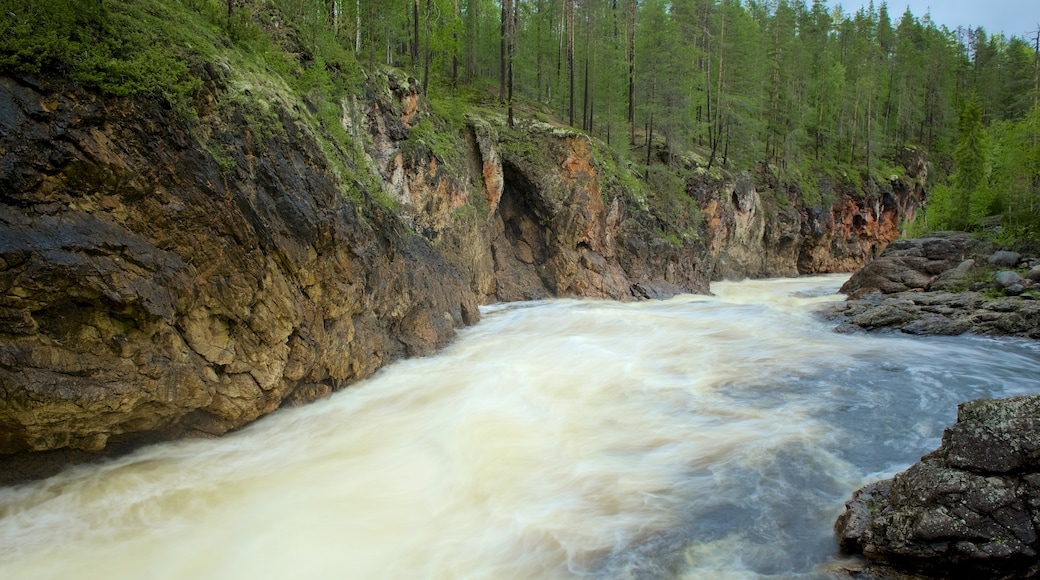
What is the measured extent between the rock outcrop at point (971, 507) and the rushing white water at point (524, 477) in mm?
757

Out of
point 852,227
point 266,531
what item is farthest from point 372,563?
point 852,227

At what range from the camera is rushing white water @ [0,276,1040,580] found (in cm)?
584

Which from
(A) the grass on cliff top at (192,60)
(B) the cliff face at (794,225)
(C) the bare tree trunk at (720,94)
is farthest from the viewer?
(C) the bare tree trunk at (720,94)

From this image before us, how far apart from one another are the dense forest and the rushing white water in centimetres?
549

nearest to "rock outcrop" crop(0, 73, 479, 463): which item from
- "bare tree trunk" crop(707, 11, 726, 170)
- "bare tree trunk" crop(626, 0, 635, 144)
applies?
"bare tree trunk" crop(626, 0, 635, 144)

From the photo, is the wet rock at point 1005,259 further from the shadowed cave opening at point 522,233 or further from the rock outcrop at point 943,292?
the shadowed cave opening at point 522,233

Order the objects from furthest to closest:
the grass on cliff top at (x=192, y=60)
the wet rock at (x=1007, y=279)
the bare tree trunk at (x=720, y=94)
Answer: the bare tree trunk at (x=720, y=94)
the wet rock at (x=1007, y=279)
the grass on cliff top at (x=192, y=60)

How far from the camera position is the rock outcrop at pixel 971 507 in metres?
4.58

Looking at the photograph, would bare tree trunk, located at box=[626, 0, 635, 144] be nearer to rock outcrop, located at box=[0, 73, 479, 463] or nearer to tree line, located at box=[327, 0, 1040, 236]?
tree line, located at box=[327, 0, 1040, 236]

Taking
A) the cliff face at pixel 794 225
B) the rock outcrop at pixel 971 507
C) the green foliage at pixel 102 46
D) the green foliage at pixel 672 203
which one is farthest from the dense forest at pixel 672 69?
the rock outcrop at pixel 971 507

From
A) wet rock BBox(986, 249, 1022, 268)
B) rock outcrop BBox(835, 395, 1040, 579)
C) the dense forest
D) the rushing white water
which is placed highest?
the dense forest

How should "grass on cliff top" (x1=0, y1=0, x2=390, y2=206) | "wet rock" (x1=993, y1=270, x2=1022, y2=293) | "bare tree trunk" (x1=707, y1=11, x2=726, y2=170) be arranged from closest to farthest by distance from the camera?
"grass on cliff top" (x1=0, y1=0, x2=390, y2=206) → "wet rock" (x1=993, y1=270, x2=1022, y2=293) → "bare tree trunk" (x1=707, y1=11, x2=726, y2=170)

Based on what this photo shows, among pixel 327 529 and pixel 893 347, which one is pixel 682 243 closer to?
pixel 893 347

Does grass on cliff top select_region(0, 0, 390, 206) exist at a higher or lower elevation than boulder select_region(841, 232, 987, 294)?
higher
